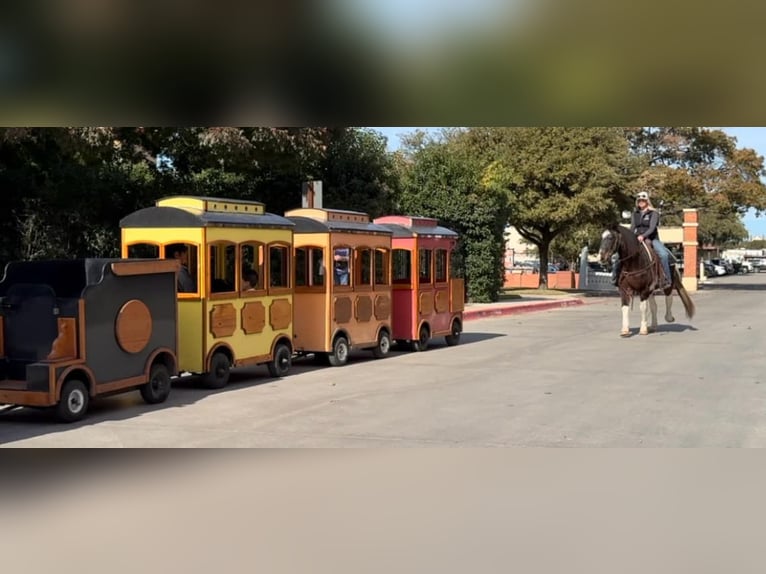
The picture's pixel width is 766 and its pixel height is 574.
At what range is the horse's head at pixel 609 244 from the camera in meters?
18.2

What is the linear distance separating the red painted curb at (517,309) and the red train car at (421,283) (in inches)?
258

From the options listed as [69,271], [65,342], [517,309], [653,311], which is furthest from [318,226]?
[517,309]

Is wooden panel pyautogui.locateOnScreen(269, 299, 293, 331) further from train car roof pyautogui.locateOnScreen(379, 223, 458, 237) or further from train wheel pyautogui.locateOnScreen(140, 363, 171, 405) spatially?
train car roof pyautogui.locateOnScreen(379, 223, 458, 237)

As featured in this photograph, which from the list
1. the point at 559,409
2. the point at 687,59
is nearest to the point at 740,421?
the point at 559,409

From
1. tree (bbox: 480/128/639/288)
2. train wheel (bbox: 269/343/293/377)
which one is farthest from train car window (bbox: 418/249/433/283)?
tree (bbox: 480/128/639/288)

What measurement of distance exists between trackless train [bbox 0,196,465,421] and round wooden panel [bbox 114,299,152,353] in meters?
0.02

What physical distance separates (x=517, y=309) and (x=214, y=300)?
56.9ft

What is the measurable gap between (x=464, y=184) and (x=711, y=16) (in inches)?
1022

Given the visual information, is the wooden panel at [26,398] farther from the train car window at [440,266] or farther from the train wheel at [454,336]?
the train wheel at [454,336]

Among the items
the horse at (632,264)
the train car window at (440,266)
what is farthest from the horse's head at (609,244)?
the train car window at (440,266)

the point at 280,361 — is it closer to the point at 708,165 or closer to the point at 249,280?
the point at 249,280

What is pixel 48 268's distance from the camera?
10.6m

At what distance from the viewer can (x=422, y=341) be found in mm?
16953

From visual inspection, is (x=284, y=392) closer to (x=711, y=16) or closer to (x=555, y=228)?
(x=711, y=16)
